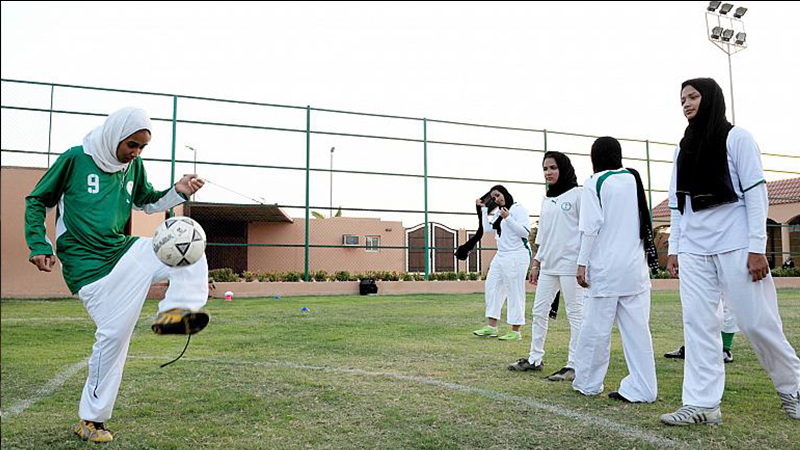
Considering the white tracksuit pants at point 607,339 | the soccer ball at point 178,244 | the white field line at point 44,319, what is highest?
the soccer ball at point 178,244

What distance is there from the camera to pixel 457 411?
13.4ft

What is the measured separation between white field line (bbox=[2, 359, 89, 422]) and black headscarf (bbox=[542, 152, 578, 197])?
15.1 feet

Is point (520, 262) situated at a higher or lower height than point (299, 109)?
lower

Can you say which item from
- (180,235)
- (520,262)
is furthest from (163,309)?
(520,262)

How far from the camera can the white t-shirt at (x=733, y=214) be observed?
397cm

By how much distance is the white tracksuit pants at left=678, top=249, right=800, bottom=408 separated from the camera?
12.9ft

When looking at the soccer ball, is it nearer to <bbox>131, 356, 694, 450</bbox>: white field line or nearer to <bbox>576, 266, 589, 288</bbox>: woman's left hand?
<bbox>131, 356, 694, 450</bbox>: white field line

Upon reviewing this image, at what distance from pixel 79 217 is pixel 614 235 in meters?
3.78

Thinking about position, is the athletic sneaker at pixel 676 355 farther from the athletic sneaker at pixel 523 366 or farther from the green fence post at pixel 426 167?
the green fence post at pixel 426 167

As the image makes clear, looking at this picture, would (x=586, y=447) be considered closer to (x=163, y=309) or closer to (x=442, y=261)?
(x=163, y=309)

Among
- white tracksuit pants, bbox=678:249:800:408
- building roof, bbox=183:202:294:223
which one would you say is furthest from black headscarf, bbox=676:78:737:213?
building roof, bbox=183:202:294:223

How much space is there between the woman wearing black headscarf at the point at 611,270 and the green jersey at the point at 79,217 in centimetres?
339

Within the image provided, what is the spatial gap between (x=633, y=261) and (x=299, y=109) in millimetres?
14219

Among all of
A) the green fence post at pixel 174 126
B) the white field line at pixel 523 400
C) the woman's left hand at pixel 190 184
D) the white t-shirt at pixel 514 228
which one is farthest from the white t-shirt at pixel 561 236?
the green fence post at pixel 174 126
